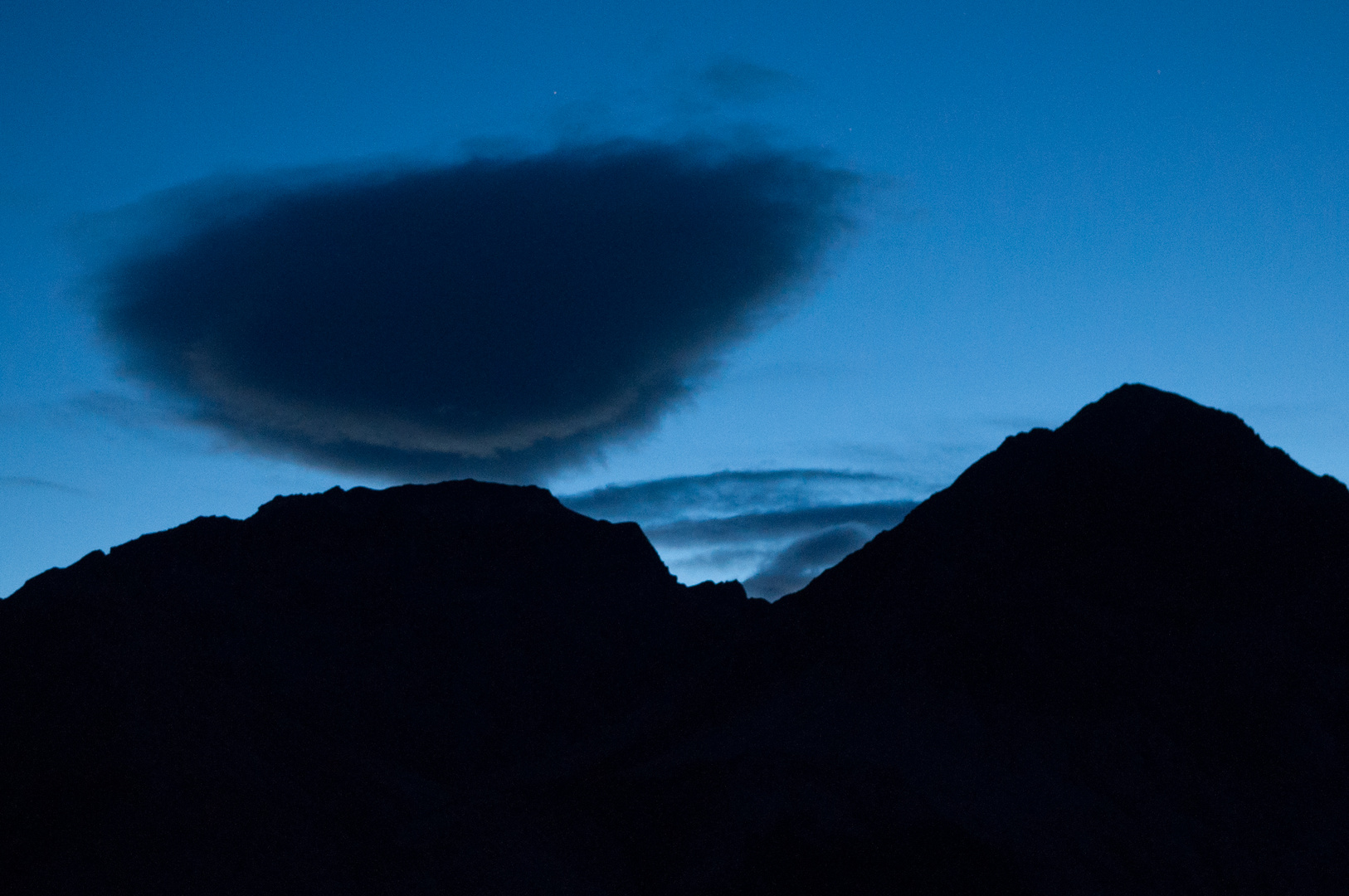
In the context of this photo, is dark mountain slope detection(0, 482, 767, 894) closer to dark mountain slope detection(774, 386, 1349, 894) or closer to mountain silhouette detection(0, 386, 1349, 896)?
mountain silhouette detection(0, 386, 1349, 896)

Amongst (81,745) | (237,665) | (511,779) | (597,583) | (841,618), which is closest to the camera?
(81,745)

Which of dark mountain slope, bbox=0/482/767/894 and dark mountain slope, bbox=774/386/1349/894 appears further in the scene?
dark mountain slope, bbox=0/482/767/894

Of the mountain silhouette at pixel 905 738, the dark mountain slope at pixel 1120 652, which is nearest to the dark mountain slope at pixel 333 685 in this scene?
the mountain silhouette at pixel 905 738

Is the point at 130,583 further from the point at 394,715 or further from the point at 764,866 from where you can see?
the point at 764,866

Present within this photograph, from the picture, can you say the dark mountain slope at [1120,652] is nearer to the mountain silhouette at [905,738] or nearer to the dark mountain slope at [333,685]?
the mountain silhouette at [905,738]

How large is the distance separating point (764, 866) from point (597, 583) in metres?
17.1

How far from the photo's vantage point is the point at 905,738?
14531 millimetres

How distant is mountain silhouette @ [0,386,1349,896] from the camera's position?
1336 cm

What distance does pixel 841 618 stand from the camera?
17594 mm

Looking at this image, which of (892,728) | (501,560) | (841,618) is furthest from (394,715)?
(892,728)

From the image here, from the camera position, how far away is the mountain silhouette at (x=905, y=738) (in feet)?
43.8

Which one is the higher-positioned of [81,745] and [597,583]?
[597,583]

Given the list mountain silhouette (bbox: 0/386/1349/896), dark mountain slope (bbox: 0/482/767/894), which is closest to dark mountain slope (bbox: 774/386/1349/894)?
mountain silhouette (bbox: 0/386/1349/896)

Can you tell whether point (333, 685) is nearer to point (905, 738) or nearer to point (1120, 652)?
point (905, 738)
